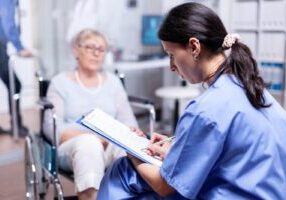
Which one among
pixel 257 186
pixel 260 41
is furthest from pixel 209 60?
pixel 260 41

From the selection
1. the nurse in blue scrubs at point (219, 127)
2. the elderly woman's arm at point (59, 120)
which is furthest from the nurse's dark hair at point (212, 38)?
the elderly woman's arm at point (59, 120)

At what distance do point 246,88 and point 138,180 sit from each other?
0.42m

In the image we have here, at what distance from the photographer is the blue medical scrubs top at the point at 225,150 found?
1015 mm

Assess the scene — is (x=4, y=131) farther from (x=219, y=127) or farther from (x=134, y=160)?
(x=219, y=127)

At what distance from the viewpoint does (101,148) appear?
178 cm

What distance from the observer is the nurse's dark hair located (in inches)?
42.2

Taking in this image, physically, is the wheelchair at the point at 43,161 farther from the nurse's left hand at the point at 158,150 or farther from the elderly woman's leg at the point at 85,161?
the nurse's left hand at the point at 158,150

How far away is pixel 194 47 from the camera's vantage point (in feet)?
3.56

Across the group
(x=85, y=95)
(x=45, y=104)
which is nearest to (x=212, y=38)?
(x=45, y=104)

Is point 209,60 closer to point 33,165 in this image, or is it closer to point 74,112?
point 33,165

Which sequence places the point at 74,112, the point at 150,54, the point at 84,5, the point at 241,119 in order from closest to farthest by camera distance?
1. the point at 241,119
2. the point at 74,112
3. the point at 84,5
4. the point at 150,54

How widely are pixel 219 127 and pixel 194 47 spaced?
0.74ft

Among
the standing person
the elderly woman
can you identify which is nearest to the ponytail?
the elderly woman

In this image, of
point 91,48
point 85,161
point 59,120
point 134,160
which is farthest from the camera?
point 91,48
